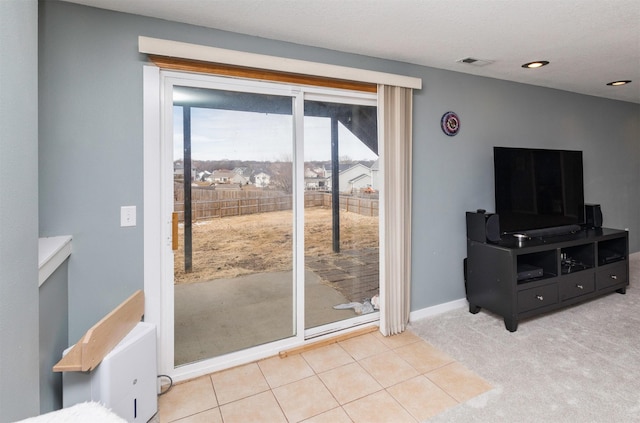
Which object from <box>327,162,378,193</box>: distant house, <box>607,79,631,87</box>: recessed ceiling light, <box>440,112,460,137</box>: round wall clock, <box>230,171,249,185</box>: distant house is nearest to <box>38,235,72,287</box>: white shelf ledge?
<box>230,171,249,185</box>: distant house

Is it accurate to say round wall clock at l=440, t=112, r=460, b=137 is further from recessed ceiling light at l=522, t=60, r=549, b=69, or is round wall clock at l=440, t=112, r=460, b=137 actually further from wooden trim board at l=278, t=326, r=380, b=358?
wooden trim board at l=278, t=326, r=380, b=358

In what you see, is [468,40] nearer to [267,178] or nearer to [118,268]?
[267,178]

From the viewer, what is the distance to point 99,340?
4.90 ft

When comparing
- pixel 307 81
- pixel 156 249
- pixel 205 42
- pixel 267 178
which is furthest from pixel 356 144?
pixel 156 249

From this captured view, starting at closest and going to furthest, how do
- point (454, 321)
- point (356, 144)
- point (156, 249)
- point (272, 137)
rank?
point (156, 249)
point (272, 137)
point (356, 144)
point (454, 321)

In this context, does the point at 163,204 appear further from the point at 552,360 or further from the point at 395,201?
the point at 552,360

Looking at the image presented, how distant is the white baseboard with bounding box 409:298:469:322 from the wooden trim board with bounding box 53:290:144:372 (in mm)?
2248

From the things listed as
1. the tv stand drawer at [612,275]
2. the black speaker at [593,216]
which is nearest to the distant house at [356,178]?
the tv stand drawer at [612,275]

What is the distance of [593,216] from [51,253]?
4.77 meters

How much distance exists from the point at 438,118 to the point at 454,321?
185cm

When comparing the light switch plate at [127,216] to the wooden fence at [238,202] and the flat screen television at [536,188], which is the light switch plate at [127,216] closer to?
the wooden fence at [238,202]

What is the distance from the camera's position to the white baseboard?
9.87 feet

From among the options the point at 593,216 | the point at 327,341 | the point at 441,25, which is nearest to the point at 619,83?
the point at 593,216

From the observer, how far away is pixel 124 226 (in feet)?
6.53
